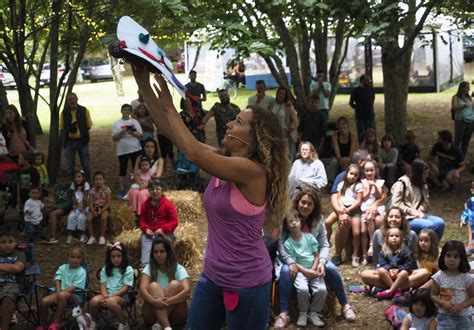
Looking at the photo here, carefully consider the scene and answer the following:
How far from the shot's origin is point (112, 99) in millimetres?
29109

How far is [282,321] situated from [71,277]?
1.76m

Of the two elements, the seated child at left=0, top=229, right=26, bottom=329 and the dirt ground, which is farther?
the dirt ground

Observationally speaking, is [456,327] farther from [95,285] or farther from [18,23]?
[18,23]

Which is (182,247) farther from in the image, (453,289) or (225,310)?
(225,310)

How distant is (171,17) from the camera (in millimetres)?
9625

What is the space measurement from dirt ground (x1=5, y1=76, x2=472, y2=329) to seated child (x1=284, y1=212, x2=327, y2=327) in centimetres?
14

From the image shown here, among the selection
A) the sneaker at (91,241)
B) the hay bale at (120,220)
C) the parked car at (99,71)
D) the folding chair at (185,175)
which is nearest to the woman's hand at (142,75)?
the hay bale at (120,220)

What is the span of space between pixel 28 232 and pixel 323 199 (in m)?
3.85

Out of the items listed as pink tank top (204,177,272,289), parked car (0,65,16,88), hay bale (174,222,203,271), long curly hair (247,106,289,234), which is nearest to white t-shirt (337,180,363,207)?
hay bale (174,222,203,271)

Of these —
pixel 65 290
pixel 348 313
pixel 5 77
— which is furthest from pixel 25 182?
pixel 5 77

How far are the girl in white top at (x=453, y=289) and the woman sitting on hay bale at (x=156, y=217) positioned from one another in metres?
2.76

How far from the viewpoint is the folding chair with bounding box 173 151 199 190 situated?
1112 cm

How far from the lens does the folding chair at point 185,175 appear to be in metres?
11.1

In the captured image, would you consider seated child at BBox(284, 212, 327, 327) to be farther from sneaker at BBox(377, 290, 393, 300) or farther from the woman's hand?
the woman's hand
